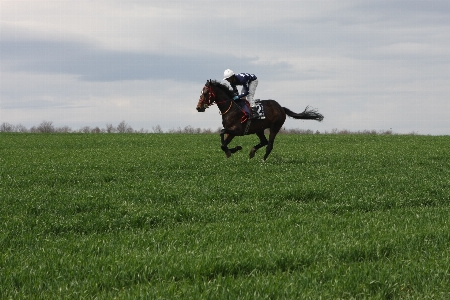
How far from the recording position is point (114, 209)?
1471 cm

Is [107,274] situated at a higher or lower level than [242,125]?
lower

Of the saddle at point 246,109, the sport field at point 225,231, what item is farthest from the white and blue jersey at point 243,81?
the sport field at point 225,231

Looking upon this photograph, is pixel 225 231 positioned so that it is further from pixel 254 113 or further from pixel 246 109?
pixel 254 113

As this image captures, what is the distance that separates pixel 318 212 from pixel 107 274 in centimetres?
Result: 738

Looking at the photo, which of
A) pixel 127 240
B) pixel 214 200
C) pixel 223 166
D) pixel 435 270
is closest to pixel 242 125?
pixel 223 166

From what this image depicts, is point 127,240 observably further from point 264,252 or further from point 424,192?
point 424,192

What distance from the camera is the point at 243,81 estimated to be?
72.3 feet

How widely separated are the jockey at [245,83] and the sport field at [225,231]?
2814 millimetres

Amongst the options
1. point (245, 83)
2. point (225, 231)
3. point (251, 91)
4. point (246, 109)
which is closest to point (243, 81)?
point (245, 83)

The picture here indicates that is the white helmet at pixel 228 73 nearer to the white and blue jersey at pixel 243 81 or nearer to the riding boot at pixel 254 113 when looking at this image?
the white and blue jersey at pixel 243 81

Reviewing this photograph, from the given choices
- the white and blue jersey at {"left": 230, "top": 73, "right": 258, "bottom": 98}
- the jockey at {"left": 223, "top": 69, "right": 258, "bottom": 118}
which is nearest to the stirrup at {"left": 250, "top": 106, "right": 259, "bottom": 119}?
the jockey at {"left": 223, "top": 69, "right": 258, "bottom": 118}

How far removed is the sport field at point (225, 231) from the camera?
8281mm

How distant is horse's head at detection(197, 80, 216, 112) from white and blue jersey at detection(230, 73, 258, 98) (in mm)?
989

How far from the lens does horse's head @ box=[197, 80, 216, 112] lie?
21.5 m
